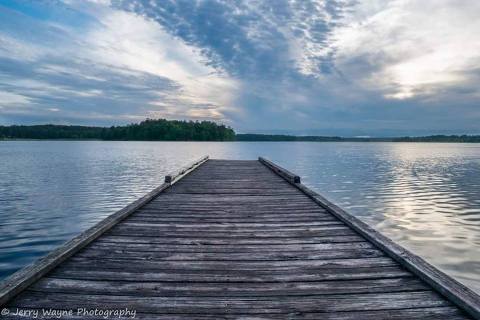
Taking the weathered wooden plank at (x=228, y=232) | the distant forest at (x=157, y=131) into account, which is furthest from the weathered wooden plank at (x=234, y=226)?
the distant forest at (x=157, y=131)

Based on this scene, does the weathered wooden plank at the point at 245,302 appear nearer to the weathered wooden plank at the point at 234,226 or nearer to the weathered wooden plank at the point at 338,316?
the weathered wooden plank at the point at 338,316

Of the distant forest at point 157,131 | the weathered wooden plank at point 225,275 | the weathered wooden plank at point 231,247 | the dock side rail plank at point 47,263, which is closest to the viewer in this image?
the dock side rail plank at point 47,263

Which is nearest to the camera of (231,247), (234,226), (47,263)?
(47,263)

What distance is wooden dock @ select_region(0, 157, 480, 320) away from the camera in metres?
3.08

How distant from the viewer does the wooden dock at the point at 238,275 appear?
308cm

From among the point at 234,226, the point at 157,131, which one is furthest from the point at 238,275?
the point at 157,131

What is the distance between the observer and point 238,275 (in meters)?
3.82

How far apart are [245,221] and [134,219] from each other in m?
2.20

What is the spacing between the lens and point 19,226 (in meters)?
10.8

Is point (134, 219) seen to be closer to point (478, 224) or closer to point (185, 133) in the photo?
point (478, 224)

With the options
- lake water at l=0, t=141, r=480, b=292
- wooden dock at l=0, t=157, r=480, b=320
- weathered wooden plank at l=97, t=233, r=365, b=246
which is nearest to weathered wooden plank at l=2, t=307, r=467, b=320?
wooden dock at l=0, t=157, r=480, b=320

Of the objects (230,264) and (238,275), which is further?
(230,264)

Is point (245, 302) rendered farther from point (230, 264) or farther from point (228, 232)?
point (228, 232)

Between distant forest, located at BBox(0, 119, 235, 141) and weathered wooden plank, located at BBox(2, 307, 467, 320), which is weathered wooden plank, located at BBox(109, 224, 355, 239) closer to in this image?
weathered wooden plank, located at BBox(2, 307, 467, 320)
